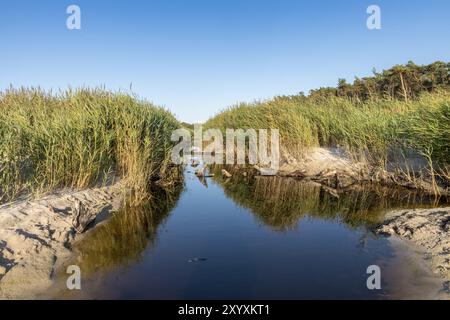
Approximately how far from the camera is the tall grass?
8875 mm

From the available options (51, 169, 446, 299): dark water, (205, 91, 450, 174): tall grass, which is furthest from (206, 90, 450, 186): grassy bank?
(51, 169, 446, 299): dark water

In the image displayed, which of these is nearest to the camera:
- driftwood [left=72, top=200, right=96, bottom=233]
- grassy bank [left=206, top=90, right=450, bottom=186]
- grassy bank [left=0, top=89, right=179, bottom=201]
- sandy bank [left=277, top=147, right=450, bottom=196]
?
driftwood [left=72, top=200, right=96, bottom=233]

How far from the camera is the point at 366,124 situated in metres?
11.4

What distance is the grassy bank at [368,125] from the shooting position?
8867mm

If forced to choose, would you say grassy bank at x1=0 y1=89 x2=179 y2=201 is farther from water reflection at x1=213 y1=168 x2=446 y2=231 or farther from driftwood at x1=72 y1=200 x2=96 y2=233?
water reflection at x1=213 y1=168 x2=446 y2=231

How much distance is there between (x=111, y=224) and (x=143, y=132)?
407cm

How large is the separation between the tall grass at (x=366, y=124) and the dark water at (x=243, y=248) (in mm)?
1647

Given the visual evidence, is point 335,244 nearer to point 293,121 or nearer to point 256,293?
point 256,293

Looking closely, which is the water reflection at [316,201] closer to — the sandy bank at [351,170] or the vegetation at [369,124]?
the sandy bank at [351,170]

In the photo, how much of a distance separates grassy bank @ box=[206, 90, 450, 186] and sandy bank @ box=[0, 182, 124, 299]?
8181mm

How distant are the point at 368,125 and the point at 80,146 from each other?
8.80 m

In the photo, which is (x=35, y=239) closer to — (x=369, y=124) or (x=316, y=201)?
(x=316, y=201)

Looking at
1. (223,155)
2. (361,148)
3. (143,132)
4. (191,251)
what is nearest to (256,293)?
(191,251)

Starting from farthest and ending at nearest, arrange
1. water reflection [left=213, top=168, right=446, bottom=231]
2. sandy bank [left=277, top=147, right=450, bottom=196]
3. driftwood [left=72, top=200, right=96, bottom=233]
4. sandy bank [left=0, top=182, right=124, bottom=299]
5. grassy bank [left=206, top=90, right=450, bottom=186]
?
sandy bank [left=277, top=147, right=450, bottom=196] → grassy bank [left=206, top=90, right=450, bottom=186] → water reflection [left=213, top=168, right=446, bottom=231] → driftwood [left=72, top=200, right=96, bottom=233] → sandy bank [left=0, top=182, right=124, bottom=299]
